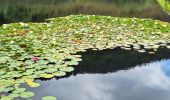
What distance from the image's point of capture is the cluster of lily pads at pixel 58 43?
8.04 m

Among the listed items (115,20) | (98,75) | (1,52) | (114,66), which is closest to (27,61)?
(1,52)

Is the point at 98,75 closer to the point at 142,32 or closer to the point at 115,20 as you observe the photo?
the point at 142,32

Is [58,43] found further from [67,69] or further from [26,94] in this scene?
[26,94]

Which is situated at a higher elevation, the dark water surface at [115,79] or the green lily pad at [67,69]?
the green lily pad at [67,69]

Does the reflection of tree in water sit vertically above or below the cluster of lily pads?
below

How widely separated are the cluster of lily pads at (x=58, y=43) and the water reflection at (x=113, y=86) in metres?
0.30

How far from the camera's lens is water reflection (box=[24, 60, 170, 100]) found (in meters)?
7.55

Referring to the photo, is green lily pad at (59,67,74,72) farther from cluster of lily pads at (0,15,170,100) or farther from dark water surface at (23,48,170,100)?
dark water surface at (23,48,170,100)

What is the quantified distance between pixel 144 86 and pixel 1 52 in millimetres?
4034

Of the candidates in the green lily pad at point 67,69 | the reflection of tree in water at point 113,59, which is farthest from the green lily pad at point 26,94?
the reflection of tree in water at point 113,59

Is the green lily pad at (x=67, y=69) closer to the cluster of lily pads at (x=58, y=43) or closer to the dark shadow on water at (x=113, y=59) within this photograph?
the cluster of lily pads at (x=58, y=43)

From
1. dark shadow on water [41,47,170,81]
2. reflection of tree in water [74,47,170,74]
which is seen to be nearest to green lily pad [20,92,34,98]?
dark shadow on water [41,47,170,81]

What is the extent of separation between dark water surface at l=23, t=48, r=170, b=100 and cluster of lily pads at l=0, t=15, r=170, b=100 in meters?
0.27

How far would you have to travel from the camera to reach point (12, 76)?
7.88 m
